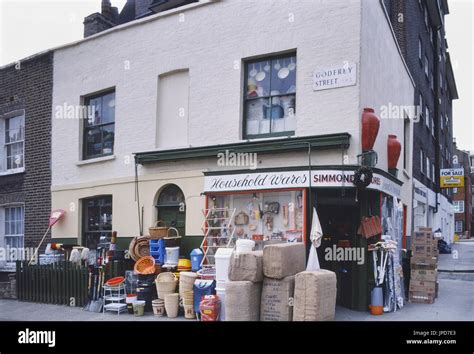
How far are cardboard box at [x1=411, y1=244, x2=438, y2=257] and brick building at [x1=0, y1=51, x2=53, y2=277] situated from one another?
33.7 ft

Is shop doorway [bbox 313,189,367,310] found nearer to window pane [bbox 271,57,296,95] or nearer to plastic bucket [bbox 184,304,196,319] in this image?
window pane [bbox 271,57,296,95]

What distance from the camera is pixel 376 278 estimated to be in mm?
9711

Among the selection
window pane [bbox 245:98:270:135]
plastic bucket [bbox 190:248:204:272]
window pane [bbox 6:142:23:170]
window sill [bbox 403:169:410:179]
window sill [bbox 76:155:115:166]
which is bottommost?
plastic bucket [bbox 190:248:204:272]

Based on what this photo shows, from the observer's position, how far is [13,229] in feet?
50.9

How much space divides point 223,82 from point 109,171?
13.6ft

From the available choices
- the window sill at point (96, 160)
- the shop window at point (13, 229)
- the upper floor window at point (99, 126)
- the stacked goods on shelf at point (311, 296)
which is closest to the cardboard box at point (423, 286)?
the stacked goods on shelf at point (311, 296)

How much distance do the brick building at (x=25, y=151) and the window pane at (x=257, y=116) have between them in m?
6.86

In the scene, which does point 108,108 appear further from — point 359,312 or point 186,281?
point 359,312

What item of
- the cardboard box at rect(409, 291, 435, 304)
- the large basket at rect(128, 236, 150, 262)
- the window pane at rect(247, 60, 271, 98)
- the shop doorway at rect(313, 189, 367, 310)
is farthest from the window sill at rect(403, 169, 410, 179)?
the large basket at rect(128, 236, 150, 262)

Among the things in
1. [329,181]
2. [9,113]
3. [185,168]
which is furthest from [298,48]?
[9,113]

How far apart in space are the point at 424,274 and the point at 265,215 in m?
4.28

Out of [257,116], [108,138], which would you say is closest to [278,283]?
[257,116]

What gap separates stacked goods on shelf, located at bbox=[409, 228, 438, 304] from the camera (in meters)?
11.2
